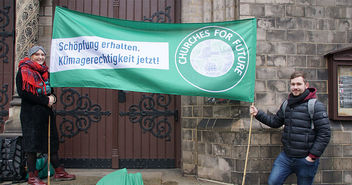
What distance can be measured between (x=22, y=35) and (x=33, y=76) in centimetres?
Result: 144

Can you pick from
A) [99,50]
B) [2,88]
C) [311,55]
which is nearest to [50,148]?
[99,50]

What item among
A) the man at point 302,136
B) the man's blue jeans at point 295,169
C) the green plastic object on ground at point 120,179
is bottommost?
the green plastic object on ground at point 120,179

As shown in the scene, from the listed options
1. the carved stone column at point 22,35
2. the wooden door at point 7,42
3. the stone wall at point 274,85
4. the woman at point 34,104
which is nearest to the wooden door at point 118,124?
the carved stone column at point 22,35

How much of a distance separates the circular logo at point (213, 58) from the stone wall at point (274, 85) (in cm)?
93

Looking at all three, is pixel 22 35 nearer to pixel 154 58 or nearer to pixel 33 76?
pixel 33 76

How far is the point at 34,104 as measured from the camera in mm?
4484

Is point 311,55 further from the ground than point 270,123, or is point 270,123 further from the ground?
point 311,55

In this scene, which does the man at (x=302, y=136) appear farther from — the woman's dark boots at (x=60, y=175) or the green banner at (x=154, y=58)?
the woman's dark boots at (x=60, y=175)

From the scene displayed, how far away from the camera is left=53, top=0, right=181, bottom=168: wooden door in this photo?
5.93 meters

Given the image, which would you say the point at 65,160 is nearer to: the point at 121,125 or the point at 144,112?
the point at 121,125

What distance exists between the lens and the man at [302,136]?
12.0 feet

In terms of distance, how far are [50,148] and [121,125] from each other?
157 cm

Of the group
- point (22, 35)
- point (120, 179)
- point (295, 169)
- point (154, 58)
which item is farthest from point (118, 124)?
point (295, 169)

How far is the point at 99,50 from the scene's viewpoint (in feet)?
13.6
